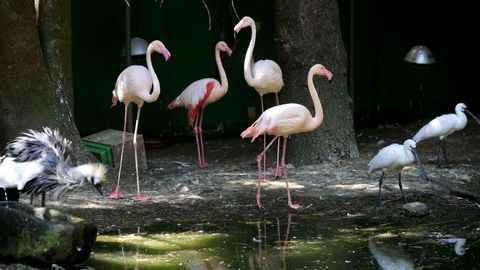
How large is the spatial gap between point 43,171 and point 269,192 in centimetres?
256

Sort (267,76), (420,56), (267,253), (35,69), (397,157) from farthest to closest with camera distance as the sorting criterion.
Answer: (420,56)
(267,76)
(35,69)
(397,157)
(267,253)

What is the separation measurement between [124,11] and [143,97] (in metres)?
3.12

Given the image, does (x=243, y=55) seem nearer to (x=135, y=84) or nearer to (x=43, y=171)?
(x=135, y=84)

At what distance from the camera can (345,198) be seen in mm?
8117

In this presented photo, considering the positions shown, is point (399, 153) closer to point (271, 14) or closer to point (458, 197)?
point (458, 197)

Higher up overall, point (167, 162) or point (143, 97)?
point (143, 97)

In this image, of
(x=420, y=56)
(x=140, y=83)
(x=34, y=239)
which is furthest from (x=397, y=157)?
(x=420, y=56)

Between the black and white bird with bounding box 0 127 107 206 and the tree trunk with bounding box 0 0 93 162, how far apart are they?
1907mm

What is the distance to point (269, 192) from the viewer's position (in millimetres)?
8383

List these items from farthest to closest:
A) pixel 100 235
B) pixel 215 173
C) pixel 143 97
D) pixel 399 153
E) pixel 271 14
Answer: pixel 271 14
pixel 215 173
pixel 143 97
pixel 399 153
pixel 100 235

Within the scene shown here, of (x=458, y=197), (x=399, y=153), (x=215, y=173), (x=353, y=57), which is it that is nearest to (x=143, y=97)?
(x=215, y=173)

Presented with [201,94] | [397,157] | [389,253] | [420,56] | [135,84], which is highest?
[420,56]

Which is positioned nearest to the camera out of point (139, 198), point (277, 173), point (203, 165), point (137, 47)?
point (139, 198)

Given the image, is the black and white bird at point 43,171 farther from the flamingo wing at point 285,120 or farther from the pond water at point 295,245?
the flamingo wing at point 285,120
